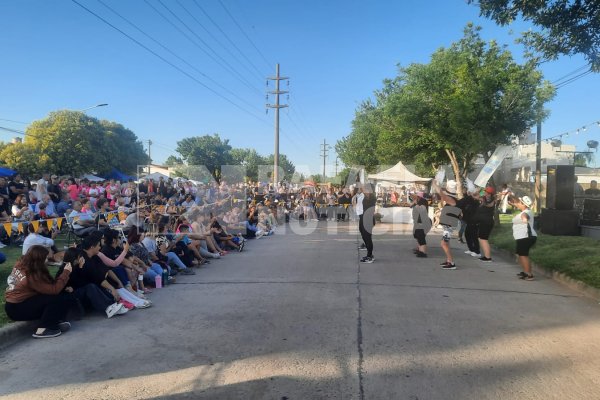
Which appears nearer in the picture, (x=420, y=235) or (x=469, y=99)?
(x=420, y=235)

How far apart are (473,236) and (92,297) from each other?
9.17m

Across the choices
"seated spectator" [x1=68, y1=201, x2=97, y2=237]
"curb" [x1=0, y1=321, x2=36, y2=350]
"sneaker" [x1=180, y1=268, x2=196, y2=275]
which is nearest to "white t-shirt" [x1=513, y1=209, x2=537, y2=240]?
"sneaker" [x1=180, y1=268, x2=196, y2=275]

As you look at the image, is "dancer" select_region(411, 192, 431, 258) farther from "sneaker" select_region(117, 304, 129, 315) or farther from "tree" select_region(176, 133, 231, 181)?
"tree" select_region(176, 133, 231, 181)

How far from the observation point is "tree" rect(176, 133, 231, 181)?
6600 centimetres

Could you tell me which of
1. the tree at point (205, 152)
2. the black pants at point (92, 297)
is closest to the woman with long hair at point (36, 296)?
the black pants at point (92, 297)

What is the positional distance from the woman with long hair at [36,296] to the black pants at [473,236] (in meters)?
9.40

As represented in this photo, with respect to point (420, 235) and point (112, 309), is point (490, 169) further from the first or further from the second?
point (112, 309)

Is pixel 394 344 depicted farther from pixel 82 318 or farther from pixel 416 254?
pixel 416 254

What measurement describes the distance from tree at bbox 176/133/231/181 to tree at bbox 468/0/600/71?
60158 mm

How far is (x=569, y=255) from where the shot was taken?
9367 mm

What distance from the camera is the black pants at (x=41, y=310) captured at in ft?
16.6

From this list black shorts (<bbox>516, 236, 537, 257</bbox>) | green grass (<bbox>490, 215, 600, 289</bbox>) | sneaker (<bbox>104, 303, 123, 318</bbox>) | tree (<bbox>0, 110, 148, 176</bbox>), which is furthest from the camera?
tree (<bbox>0, 110, 148, 176</bbox>)

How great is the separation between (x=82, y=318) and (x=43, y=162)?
34569 mm

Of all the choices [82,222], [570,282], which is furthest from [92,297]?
[570,282]
